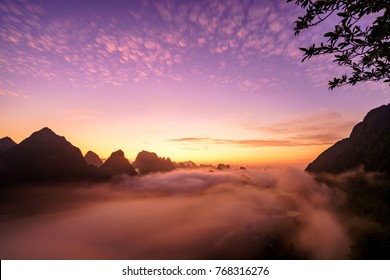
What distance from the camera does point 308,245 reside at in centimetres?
13538

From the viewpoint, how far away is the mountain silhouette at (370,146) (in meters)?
141

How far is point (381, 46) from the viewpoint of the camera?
13.9 ft

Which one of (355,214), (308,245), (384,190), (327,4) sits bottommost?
(308,245)

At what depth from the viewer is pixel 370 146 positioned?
161 meters

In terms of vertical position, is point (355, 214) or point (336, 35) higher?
point (336, 35)

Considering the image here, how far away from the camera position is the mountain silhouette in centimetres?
14059
